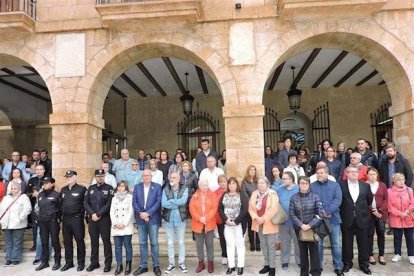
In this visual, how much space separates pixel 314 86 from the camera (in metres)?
11.5

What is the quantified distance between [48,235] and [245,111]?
4001 mm

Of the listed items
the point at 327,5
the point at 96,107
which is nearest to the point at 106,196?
Answer: the point at 96,107

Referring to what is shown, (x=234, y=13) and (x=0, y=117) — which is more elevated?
(x=234, y=13)

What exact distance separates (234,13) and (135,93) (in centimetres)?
572

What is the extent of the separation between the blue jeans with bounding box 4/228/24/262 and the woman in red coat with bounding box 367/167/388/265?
5.72 metres

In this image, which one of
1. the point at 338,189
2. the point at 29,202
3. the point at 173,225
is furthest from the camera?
the point at 29,202

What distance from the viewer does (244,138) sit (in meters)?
6.64

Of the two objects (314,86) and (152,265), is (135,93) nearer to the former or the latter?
(314,86)

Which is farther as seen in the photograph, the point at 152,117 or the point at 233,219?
the point at 152,117

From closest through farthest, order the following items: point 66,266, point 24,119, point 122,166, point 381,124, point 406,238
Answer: point 406,238
point 66,266
point 122,166
point 381,124
point 24,119

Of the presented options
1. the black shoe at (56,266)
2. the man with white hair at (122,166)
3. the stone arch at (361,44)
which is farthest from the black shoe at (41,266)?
the stone arch at (361,44)

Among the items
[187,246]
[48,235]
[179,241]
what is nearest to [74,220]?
[48,235]

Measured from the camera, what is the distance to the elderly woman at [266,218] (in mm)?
5109

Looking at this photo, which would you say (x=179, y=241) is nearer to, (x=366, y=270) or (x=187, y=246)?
(x=187, y=246)
